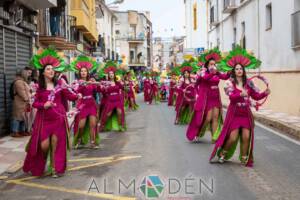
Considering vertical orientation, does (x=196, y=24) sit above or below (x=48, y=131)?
above

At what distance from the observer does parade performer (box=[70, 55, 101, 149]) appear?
38.2ft

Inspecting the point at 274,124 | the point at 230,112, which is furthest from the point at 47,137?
the point at 274,124

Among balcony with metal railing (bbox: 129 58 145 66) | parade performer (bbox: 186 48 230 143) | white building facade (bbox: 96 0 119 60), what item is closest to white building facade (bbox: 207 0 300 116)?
parade performer (bbox: 186 48 230 143)

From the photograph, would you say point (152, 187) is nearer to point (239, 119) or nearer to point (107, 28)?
point (239, 119)

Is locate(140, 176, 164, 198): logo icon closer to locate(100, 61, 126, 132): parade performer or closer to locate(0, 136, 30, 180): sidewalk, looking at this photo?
locate(0, 136, 30, 180): sidewalk

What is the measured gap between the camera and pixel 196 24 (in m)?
58.0

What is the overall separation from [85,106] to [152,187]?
4562 mm

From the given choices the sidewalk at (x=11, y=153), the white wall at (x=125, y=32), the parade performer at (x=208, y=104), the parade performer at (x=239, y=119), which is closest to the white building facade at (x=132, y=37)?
the white wall at (x=125, y=32)

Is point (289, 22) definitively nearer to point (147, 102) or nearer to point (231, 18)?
point (231, 18)

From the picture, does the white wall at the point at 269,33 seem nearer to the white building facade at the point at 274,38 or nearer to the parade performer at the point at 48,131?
the white building facade at the point at 274,38

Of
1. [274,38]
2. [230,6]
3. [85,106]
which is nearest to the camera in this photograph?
[85,106]

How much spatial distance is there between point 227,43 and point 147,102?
21.2 ft

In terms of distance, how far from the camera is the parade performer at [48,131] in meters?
8.73

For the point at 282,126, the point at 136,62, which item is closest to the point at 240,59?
the point at 282,126
